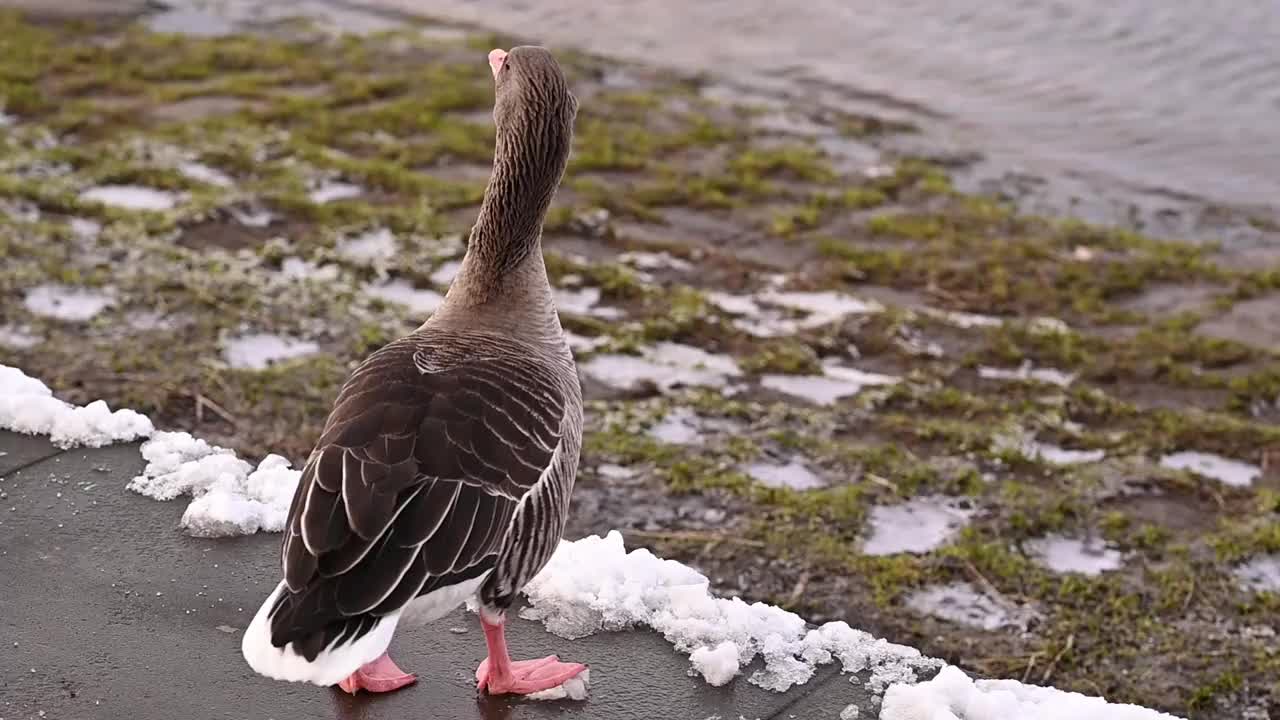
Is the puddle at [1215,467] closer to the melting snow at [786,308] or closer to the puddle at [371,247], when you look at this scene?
the melting snow at [786,308]

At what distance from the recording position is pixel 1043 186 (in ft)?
34.6

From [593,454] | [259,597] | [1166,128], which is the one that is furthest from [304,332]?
[1166,128]

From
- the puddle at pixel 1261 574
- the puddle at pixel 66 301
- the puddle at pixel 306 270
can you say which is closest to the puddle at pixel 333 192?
the puddle at pixel 306 270

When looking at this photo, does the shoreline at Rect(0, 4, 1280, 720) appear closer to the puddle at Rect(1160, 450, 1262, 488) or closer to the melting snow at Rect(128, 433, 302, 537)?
the puddle at Rect(1160, 450, 1262, 488)

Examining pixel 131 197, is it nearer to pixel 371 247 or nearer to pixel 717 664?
pixel 371 247

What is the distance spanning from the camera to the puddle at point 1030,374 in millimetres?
6730

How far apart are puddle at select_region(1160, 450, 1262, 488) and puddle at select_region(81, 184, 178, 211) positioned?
5.64 metres

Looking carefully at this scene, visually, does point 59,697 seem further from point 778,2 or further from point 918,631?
point 778,2

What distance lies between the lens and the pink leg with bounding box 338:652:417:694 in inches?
137

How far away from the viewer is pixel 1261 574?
5055 mm

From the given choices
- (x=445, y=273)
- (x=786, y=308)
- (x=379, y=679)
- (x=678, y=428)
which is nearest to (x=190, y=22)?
(x=445, y=273)

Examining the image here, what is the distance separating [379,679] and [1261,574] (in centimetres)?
331

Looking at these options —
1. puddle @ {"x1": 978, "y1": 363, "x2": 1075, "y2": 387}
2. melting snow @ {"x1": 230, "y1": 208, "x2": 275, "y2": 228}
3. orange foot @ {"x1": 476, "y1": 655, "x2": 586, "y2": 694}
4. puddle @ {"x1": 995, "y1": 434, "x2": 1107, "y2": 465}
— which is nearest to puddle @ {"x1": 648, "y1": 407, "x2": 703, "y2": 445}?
puddle @ {"x1": 995, "y1": 434, "x2": 1107, "y2": 465}

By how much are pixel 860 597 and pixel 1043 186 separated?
21.4ft
